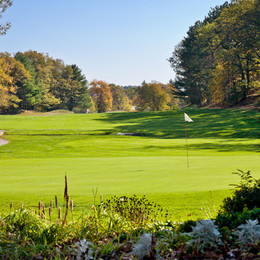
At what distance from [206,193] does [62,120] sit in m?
45.9

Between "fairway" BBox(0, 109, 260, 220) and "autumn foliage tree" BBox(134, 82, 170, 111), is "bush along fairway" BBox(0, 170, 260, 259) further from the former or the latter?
"autumn foliage tree" BBox(134, 82, 170, 111)

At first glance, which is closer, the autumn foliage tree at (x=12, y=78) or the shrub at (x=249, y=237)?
the shrub at (x=249, y=237)

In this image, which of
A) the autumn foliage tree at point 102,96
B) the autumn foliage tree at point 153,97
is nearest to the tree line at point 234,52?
the autumn foliage tree at point 153,97

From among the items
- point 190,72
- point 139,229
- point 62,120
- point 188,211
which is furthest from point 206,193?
point 190,72

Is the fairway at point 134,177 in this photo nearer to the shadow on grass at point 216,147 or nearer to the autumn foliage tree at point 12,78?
the shadow on grass at point 216,147

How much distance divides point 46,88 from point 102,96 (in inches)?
1150

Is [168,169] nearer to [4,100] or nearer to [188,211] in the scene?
[188,211]

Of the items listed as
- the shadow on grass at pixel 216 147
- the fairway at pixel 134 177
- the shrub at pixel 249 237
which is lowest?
the shadow on grass at pixel 216 147

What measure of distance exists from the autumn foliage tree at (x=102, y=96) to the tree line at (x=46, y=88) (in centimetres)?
1348

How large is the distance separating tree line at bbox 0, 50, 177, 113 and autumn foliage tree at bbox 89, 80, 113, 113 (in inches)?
531

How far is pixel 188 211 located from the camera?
819 centimetres

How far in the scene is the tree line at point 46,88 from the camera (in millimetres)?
83312

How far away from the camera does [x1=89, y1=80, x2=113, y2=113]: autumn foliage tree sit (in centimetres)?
12019

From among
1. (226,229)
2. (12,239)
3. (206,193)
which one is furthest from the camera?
(206,193)
